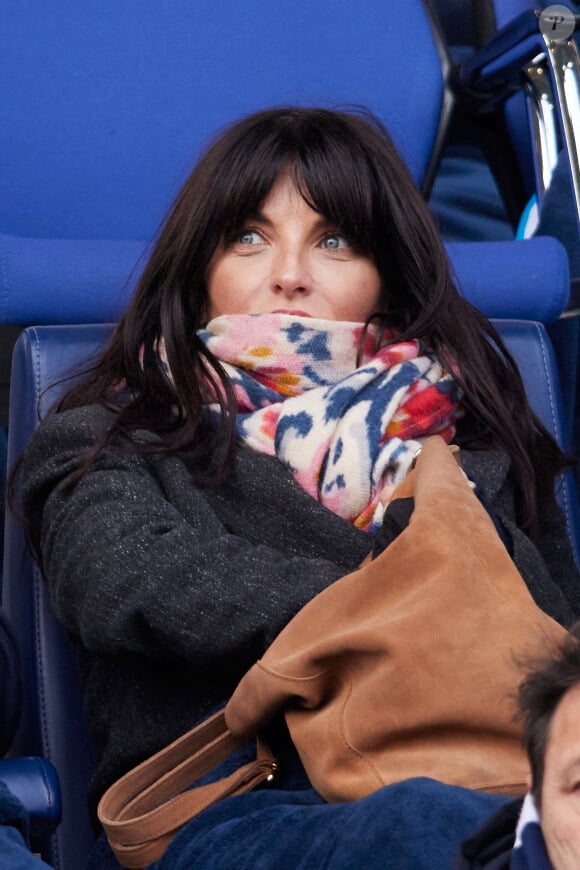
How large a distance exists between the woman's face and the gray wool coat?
0.20 metres

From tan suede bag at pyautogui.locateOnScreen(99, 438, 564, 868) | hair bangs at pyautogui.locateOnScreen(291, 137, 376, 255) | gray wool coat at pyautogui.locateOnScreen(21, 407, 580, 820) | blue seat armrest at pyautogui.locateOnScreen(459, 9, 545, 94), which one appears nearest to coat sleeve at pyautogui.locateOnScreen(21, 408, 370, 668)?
gray wool coat at pyautogui.locateOnScreen(21, 407, 580, 820)

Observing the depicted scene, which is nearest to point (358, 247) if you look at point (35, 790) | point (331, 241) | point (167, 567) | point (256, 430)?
point (331, 241)

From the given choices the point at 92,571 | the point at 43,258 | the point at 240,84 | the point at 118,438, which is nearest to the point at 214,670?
the point at 92,571

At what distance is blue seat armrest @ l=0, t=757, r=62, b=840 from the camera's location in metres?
1.02

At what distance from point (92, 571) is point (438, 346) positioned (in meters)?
0.53

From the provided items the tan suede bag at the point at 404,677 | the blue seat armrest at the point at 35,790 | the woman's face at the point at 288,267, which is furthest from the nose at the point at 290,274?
the blue seat armrest at the point at 35,790

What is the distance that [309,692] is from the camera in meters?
0.98

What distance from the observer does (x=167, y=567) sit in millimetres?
1146

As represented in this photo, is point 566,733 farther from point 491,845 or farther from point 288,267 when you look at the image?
point 288,267

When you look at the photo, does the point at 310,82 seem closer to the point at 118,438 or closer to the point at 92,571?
the point at 118,438

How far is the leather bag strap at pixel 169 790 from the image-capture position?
1.00 meters

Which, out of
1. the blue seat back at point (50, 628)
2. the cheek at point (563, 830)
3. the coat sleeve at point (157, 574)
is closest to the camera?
the cheek at point (563, 830)

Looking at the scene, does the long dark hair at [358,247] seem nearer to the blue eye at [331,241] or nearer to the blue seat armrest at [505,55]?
the blue eye at [331,241]

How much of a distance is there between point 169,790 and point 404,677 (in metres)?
0.24
